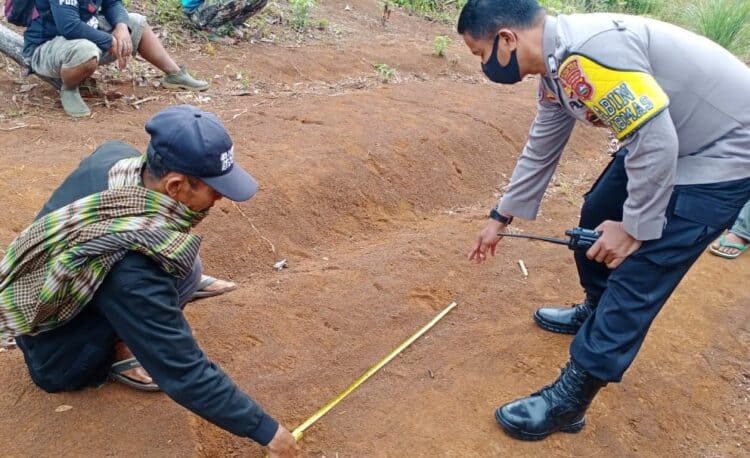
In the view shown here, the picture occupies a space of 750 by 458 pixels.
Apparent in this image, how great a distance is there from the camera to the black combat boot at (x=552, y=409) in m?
2.32

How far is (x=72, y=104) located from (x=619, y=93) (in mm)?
3937

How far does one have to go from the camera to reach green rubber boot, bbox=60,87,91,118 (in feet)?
14.2

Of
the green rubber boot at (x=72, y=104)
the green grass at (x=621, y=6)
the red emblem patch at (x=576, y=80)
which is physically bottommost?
the green rubber boot at (x=72, y=104)

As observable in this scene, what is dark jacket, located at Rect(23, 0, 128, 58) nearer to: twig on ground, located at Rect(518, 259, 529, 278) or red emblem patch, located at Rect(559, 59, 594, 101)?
twig on ground, located at Rect(518, 259, 529, 278)

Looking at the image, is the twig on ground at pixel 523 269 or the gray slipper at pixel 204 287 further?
the twig on ground at pixel 523 269

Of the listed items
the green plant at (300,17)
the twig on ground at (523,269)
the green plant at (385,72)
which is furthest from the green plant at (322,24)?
the twig on ground at (523,269)

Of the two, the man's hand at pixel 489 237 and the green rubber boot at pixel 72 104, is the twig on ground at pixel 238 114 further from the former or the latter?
the man's hand at pixel 489 237

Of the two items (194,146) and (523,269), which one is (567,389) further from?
(194,146)

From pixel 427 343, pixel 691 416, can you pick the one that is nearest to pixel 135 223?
pixel 427 343

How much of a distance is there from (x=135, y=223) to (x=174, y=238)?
0.12 meters

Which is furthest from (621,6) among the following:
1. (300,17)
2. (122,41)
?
(122,41)

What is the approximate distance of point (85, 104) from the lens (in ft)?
14.6

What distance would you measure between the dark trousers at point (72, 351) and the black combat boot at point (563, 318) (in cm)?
202

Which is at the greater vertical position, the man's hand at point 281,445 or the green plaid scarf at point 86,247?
the green plaid scarf at point 86,247
